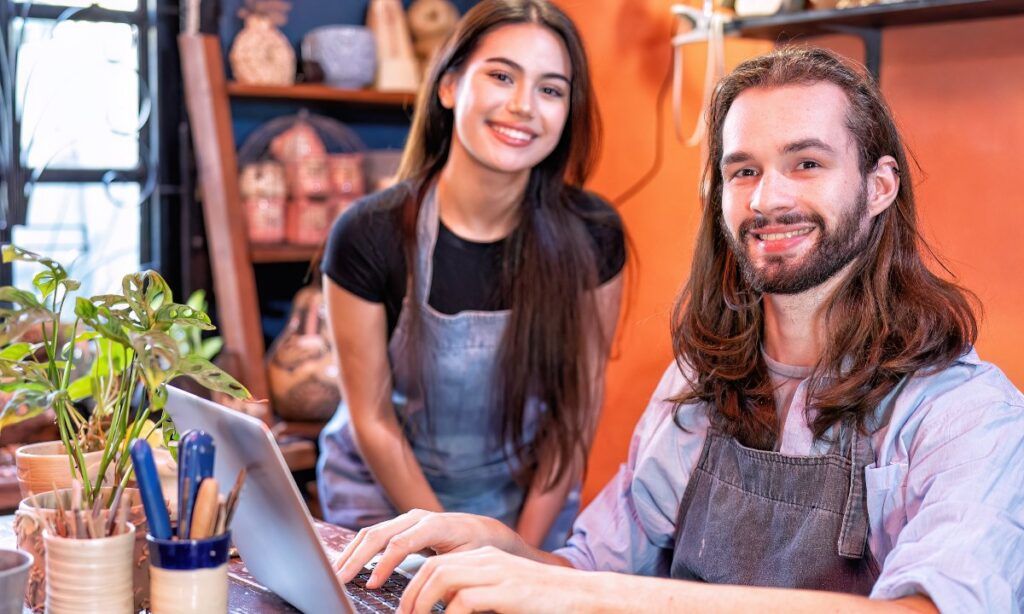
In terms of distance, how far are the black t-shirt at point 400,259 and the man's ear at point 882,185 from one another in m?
0.78

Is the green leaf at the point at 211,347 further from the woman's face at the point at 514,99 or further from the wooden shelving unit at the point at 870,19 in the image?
the wooden shelving unit at the point at 870,19

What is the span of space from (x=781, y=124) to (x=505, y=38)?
0.79m

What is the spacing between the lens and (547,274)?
7.12 feet

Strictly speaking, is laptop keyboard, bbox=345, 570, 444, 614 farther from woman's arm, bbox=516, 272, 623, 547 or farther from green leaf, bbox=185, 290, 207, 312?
green leaf, bbox=185, 290, 207, 312

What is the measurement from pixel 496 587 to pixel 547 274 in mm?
1070

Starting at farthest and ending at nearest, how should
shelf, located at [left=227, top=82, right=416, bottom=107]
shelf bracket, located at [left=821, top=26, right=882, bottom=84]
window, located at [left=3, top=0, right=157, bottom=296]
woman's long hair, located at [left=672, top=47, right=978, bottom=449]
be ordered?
shelf, located at [left=227, top=82, right=416, bottom=107] → window, located at [left=3, top=0, right=157, bottom=296] → shelf bracket, located at [left=821, top=26, right=882, bottom=84] → woman's long hair, located at [left=672, top=47, right=978, bottom=449]

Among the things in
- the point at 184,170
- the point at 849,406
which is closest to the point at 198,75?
the point at 184,170

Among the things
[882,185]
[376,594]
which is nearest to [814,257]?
[882,185]

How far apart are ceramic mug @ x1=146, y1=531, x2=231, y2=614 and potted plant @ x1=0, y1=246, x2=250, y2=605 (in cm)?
10

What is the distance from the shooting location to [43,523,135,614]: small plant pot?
41.9 inches

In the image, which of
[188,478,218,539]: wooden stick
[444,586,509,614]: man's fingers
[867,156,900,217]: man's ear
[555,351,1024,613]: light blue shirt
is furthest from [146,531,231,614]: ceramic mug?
[867,156,900,217]: man's ear

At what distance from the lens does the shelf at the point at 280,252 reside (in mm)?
3072

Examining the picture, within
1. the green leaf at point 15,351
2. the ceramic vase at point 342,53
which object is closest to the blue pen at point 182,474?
the green leaf at point 15,351

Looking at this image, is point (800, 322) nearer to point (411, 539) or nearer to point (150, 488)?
point (411, 539)
